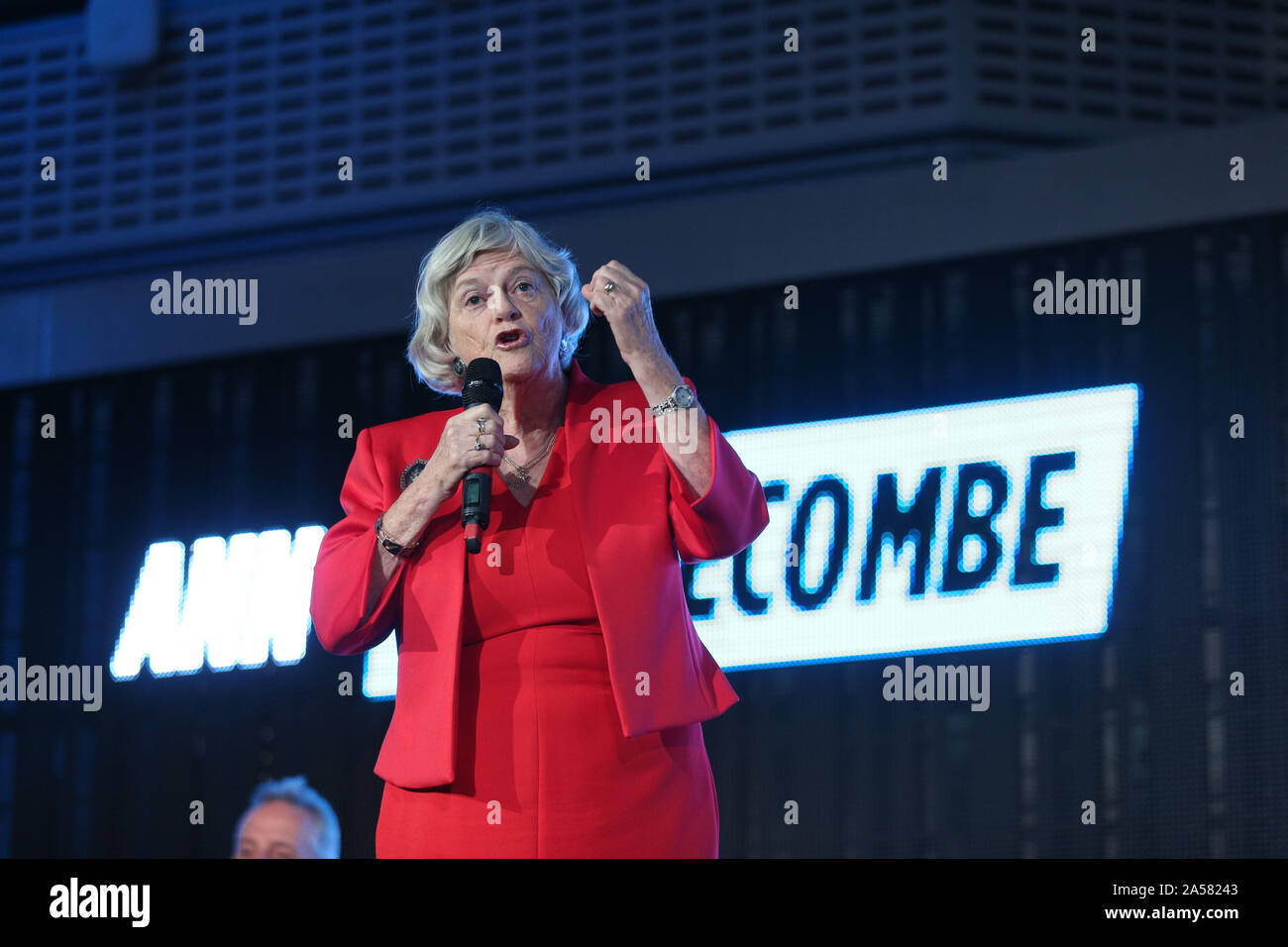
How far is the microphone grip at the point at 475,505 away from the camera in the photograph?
1.87 meters

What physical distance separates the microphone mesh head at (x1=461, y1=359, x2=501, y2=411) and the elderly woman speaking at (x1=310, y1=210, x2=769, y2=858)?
0.05ft

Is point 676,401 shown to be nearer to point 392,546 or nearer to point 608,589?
point 608,589

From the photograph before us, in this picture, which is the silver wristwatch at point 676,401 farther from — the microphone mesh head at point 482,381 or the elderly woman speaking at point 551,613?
the microphone mesh head at point 482,381

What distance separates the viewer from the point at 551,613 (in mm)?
1886

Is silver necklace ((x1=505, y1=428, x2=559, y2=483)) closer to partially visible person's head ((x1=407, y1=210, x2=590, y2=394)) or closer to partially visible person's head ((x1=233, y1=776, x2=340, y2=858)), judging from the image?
partially visible person's head ((x1=407, y1=210, x2=590, y2=394))

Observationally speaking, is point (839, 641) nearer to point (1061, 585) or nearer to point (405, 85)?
point (1061, 585)

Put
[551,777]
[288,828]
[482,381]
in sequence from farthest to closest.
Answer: [288,828] < [482,381] < [551,777]

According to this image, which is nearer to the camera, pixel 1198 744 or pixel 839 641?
pixel 1198 744

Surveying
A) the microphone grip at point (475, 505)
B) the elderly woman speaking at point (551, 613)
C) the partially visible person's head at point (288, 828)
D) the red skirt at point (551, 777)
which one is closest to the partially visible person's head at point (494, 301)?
the elderly woman speaking at point (551, 613)

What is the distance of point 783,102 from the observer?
4.73m

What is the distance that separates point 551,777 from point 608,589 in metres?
0.21

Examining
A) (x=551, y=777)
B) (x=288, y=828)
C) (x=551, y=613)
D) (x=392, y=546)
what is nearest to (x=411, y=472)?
(x=392, y=546)
